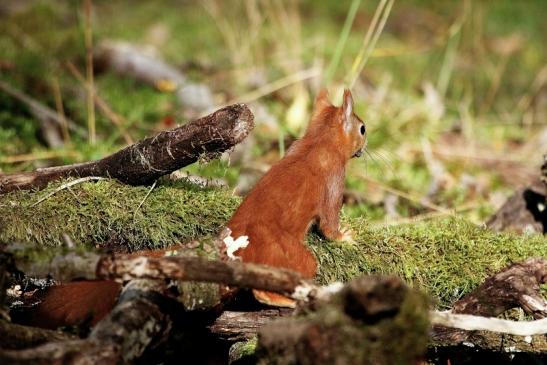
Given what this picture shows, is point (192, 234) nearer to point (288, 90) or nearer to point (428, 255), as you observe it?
point (428, 255)

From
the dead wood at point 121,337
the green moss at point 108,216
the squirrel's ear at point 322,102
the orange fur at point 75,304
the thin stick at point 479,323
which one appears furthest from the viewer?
the squirrel's ear at point 322,102

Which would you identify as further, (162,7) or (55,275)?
(162,7)

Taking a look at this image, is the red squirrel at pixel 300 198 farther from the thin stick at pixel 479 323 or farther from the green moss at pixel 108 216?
the thin stick at pixel 479 323

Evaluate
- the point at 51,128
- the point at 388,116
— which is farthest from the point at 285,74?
the point at 51,128

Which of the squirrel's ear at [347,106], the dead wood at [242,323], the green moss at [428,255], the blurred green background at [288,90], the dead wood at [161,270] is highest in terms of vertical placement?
the blurred green background at [288,90]

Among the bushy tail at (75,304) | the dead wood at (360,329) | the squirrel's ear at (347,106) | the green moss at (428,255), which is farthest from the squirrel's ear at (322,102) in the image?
the dead wood at (360,329)

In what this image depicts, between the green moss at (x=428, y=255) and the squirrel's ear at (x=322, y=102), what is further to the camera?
the squirrel's ear at (x=322, y=102)

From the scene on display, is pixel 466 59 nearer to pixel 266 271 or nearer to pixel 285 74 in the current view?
pixel 285 74
